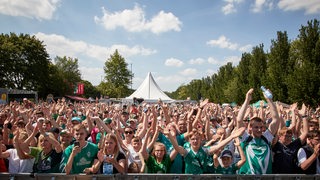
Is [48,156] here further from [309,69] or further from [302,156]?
[309,69]

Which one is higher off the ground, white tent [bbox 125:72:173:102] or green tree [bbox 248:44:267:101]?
green tree [bbox 248:44:267:101]

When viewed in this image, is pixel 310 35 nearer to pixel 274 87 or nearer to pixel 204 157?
pixel 274 87

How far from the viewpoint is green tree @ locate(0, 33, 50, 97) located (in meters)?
45.7

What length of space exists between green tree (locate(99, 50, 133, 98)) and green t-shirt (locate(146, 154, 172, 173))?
163ft

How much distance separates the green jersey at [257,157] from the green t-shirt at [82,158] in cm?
218

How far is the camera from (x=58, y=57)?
279 feet

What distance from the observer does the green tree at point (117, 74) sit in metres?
53.8

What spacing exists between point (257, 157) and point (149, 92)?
97.5ft

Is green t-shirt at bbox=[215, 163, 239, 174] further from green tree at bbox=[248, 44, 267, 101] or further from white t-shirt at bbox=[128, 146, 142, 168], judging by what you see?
green tree at bbox=[248, 44, 267, 101]

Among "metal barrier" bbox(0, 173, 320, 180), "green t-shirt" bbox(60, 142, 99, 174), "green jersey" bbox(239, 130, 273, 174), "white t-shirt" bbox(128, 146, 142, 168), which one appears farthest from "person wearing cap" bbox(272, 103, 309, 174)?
"green t-shirt" bbox(60, 142, 99, 174)

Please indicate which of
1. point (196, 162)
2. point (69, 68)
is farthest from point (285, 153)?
point (69, 68)

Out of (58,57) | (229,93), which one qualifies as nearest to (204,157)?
(229,93)

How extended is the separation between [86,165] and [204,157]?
166 cm

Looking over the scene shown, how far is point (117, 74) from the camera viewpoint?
55.1 metres
